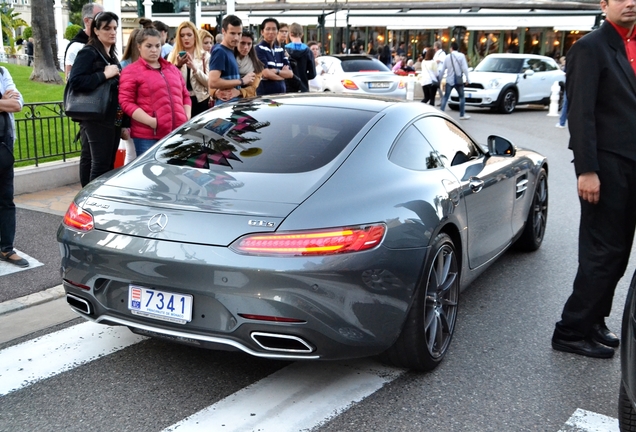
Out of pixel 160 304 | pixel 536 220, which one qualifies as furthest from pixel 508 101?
pixel 160 304

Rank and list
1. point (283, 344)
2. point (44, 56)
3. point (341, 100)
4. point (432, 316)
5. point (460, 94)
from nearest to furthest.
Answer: point (283, 344) < point (432, 316) < point (341, 100) < point (460, 94) < point (44, 56)

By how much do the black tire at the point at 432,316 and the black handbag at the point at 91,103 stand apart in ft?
11.5

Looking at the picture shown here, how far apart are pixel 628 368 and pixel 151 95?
4.50m

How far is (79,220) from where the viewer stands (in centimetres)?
363

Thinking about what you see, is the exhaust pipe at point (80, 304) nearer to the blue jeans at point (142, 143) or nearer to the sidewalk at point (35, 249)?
the sidewalk at point (35, 249)

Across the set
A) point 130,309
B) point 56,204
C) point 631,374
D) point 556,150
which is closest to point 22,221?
point 56,204

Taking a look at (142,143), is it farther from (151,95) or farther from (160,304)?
(160,304)

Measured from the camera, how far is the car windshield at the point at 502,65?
21.2m

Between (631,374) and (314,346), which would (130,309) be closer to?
(314,346)

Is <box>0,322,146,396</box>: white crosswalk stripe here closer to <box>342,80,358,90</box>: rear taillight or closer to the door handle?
the door handle

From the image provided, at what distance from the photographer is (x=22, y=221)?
6801mm

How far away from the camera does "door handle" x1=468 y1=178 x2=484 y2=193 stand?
4.50 metres

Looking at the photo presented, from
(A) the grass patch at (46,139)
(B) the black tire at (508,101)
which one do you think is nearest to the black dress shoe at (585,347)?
(A) the grass patch at (46,139)

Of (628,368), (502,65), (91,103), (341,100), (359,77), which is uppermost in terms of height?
(341,100)
